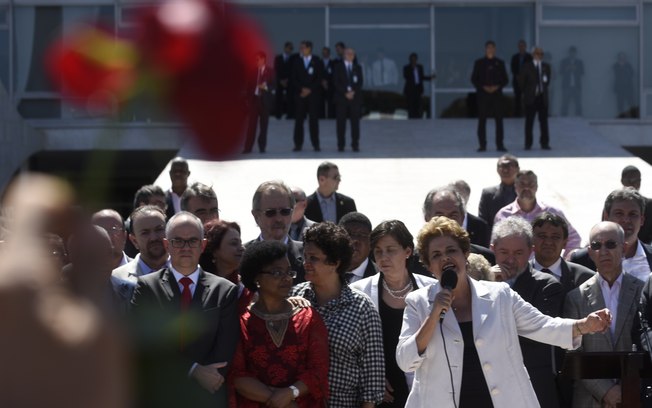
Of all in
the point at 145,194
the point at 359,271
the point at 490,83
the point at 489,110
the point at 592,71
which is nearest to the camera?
the point at 359,271

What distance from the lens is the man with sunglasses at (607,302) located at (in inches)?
261

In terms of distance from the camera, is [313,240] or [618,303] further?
[618,303]

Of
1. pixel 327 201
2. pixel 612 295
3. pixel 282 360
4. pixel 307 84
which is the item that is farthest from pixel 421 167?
pixel 282 360

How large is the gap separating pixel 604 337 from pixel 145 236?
115 inches

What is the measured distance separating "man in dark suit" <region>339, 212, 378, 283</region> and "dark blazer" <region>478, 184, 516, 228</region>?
4.26m

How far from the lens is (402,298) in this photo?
636 centimetres

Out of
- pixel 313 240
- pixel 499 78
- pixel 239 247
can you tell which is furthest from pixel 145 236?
pixel 499 78

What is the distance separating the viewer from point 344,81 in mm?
20984

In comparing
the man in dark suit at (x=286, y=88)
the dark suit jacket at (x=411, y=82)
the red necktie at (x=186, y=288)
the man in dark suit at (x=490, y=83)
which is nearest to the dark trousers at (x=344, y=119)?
the man in dark suit at (x=286, y=88)

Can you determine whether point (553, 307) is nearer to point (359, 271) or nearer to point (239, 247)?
point (359, 271)

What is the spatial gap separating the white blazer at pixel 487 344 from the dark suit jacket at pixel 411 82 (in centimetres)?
2136

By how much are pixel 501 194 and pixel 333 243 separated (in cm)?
598

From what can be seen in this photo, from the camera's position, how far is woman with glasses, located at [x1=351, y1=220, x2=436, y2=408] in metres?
6.30

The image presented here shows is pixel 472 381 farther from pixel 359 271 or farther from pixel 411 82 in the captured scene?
pixel 411 82
